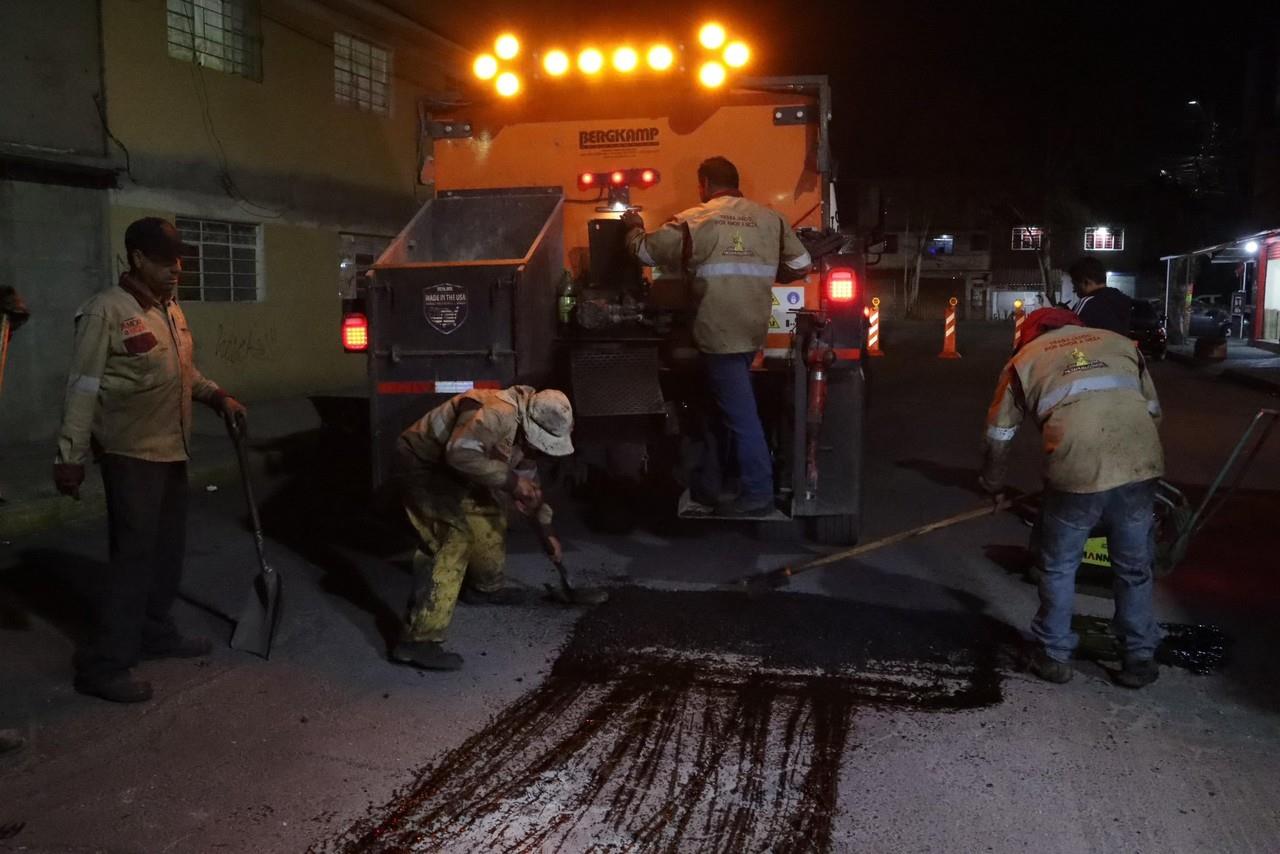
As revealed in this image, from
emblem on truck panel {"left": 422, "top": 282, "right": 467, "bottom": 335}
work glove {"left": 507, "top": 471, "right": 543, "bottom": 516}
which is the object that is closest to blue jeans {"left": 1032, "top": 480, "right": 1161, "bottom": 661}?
work glove {"left": 507, "top": 471, "right": 543, "bottom": 516}

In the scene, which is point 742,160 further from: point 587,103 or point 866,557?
point 866,557

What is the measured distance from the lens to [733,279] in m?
5.88

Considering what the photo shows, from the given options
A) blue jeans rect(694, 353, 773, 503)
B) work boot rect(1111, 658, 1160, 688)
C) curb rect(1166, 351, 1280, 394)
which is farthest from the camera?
curb rect(1166, 351, 1280, 394)

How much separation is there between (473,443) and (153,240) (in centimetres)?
158

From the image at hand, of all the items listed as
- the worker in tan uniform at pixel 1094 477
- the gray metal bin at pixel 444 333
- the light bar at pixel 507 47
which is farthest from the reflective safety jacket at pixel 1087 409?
the light bar at pixel 507 47

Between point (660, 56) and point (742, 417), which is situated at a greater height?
point (660, 56)

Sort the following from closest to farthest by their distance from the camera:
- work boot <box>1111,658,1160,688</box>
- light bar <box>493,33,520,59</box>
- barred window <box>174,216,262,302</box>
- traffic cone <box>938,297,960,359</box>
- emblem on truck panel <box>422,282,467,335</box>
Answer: work boot <box>1111,658,1160,688</box> → emblem on truck panel <box>422,282,467,335</box> → light bar <box>493,33,520,59</box> → barred window <box>174,216,262,302</box> → traffic cone <box>938,297,960,359</box>

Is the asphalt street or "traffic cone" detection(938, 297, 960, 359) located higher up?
"traffic cone" detection(938, 297, 960, 359)

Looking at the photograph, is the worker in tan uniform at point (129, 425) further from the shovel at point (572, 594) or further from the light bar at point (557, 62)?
the light bar at point (557, 62)

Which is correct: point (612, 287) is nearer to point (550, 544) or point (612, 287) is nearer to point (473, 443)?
point (550, 544)

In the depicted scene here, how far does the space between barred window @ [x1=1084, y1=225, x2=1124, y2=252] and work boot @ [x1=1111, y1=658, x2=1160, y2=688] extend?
187ft

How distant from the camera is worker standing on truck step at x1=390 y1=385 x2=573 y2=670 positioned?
464cm

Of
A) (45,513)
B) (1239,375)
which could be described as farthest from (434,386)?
(1239,375)

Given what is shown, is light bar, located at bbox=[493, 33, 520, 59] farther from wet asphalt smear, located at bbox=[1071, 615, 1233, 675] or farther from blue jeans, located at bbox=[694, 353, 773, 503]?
wet asphalt smear, located at bbox=[1071, 615, 1233, 675]
